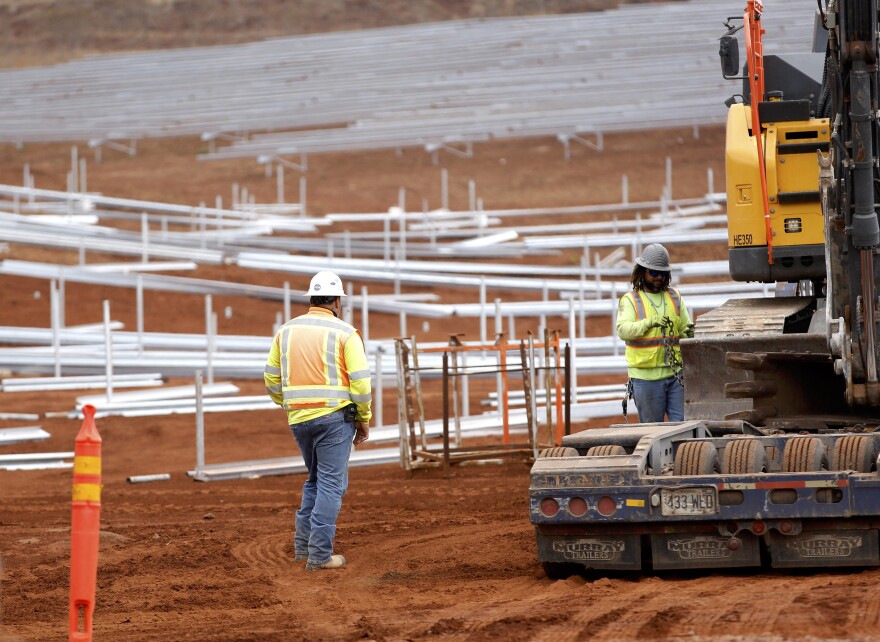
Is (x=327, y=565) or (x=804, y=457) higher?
(x=804, y=457)

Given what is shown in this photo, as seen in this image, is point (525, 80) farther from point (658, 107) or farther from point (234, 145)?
point (234, 145)

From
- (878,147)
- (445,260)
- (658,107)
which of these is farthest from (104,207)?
(878,147)

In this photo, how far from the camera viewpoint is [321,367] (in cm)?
903

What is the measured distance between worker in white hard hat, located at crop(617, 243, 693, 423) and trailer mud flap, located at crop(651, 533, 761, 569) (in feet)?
9.65

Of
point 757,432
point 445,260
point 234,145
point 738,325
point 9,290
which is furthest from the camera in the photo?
point 234,145

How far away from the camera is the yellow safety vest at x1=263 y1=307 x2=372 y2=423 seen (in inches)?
354

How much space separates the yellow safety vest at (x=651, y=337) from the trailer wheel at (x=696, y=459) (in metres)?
2.65

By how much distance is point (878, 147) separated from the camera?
764 centimetres

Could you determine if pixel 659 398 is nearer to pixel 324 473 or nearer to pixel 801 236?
pixel 801 236

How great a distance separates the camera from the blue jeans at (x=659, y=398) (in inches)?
423

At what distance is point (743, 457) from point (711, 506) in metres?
0.43

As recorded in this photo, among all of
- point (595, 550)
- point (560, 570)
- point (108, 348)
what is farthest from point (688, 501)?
point (108, 348)

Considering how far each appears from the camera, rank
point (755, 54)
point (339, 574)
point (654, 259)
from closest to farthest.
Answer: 1. point (339, 574)
2. point (755, 54)
3. point (654, 259)

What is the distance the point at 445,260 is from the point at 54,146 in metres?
21.6
